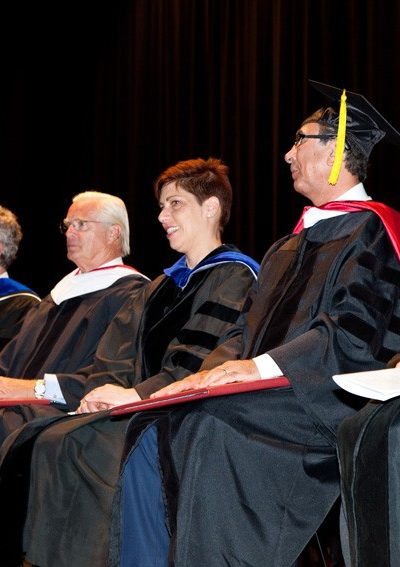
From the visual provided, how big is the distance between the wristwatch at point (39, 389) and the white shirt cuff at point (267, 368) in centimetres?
144

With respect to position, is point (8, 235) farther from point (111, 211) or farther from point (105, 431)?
point (105, 431)

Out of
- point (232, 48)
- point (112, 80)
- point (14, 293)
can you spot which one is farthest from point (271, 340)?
point (112, 80)

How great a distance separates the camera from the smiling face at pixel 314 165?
335cm

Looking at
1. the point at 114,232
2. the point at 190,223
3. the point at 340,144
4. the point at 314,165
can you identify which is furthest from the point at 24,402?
the point at 340,144

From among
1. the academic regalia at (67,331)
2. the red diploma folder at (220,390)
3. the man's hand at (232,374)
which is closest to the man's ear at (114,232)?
the academic regalia at (67,331)

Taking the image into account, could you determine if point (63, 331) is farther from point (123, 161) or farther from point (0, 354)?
point (123, 161)

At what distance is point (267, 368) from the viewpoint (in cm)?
273

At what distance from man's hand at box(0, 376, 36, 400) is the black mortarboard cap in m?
1.66

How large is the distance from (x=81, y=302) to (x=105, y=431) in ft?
4.40

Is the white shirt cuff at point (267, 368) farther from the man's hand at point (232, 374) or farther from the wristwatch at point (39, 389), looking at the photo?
the wristwatch at point (39, 389)

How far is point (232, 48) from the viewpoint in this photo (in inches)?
247

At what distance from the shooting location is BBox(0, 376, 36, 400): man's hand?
3.88m

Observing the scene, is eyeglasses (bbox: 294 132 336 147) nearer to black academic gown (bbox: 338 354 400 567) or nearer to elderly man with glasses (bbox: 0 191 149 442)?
elderly man with glasses (bbox: 0 191 149 442)

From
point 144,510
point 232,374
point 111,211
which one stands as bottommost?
point 144,510
